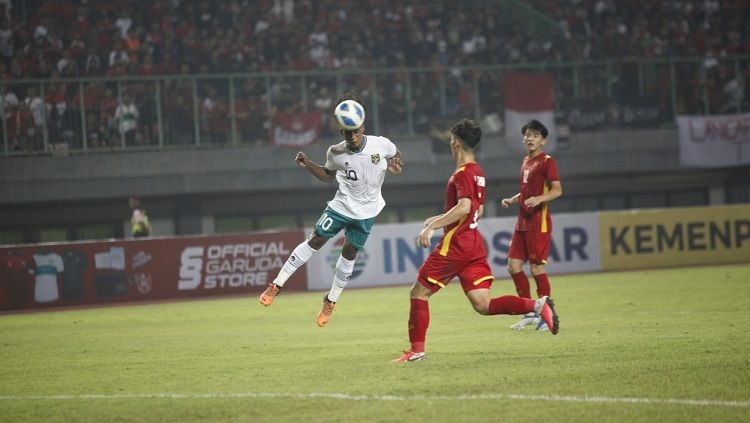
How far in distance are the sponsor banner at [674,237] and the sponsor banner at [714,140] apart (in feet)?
18.7

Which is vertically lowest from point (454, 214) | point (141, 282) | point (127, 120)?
point (141, 282)

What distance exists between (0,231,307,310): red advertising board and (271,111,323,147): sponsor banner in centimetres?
598

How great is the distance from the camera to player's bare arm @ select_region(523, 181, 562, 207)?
13133mm

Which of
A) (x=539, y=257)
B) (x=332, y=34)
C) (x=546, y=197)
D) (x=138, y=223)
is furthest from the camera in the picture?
(x=332, y=34)

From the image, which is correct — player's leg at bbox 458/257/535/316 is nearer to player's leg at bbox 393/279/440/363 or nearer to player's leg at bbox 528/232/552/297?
player's leg at bbox 393/279/440/363

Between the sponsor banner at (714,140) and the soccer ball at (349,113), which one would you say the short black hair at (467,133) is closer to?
the soccer ball at (349,113)

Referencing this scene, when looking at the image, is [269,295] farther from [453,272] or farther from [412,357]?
[453,272]

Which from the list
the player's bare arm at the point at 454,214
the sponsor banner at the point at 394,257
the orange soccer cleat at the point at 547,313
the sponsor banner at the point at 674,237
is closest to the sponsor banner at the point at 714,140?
the sponsor banner at the point at 674,237

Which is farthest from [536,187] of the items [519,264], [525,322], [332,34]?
[332,34]

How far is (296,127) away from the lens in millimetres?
30172

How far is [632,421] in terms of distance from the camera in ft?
23.9

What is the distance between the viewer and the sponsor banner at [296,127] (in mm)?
30109

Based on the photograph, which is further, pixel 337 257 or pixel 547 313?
pixel 337 257

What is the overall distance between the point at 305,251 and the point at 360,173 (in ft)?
3.90
